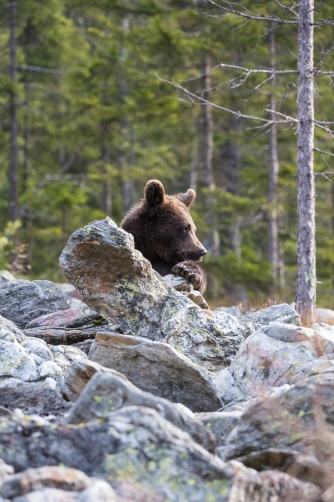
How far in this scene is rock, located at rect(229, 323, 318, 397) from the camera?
17.6 feet

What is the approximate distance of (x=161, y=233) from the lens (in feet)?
28.7

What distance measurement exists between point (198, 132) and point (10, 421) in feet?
73.6

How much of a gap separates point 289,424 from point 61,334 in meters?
3.48

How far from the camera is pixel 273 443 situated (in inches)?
146

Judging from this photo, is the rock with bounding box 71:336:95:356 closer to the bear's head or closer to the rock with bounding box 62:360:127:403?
the rock with bounding box 62:360:127:403

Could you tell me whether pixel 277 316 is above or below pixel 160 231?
below

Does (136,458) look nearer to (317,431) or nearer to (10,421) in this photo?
(10,421)

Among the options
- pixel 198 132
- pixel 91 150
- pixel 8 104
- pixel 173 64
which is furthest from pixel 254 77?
pixel 91 150

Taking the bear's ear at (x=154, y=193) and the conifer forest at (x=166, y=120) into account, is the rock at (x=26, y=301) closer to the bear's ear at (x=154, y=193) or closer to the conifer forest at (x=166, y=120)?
the bear's ear at (x=154, y=193)

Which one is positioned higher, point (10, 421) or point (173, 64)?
point (173, 64)

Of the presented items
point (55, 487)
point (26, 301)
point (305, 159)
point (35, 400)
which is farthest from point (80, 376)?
point (305, 159)

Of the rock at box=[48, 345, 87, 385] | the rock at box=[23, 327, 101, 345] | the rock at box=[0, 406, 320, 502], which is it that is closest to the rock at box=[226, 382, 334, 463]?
the rock at box=[0, 406, 320, 502]

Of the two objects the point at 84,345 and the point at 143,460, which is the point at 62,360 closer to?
the point at 84,345

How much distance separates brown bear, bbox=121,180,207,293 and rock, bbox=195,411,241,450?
4.47 m
